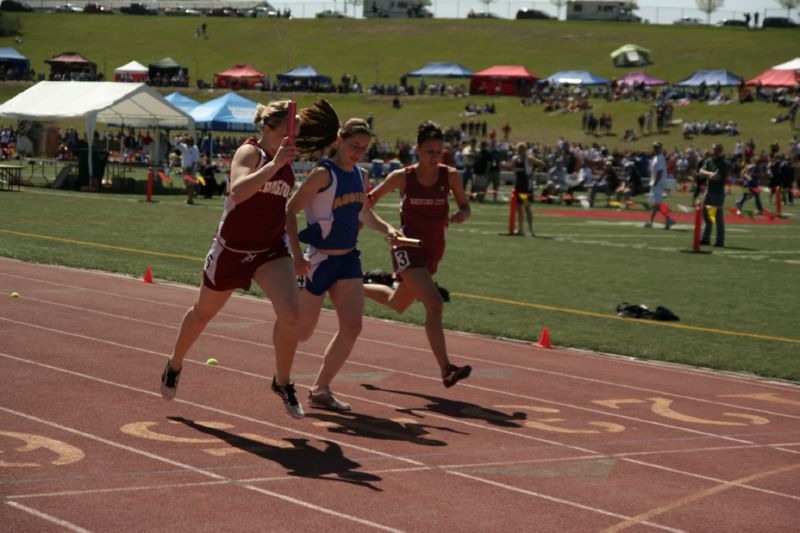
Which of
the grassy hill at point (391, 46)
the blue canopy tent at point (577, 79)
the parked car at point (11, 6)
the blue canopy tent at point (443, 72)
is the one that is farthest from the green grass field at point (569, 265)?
the parked car at point (11, 6)

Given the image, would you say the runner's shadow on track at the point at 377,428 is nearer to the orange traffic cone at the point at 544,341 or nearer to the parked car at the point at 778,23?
the orange traffic cone at the point at 544,341

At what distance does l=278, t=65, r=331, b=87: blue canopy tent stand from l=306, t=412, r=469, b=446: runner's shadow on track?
73345 millimetres

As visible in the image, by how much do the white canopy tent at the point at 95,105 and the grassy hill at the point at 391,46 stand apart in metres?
40.2

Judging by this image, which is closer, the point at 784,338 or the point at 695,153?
the point at 784,338


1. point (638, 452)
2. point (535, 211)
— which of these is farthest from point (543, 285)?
point (535, 211)

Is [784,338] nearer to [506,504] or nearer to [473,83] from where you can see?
[506,504]

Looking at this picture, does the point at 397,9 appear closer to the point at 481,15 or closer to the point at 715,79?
the point at 481,15

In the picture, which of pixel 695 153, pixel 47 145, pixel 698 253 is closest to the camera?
pixel 698 253

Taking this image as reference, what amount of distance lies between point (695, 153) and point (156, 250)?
141ft

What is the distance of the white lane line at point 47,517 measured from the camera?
5590 millimetres

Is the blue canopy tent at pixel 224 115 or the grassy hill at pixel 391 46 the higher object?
the grassy hill at pixel 391 46

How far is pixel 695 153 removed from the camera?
195 ft

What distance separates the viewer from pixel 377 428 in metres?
8.41

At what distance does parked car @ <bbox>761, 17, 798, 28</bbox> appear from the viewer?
120 metres
